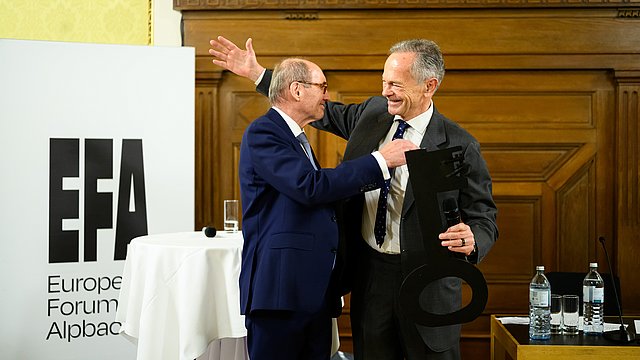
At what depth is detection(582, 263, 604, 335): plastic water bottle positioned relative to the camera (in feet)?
9.42


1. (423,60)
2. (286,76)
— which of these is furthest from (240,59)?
(423,60)

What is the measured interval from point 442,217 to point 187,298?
1.08 meters

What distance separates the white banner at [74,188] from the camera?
148 inches

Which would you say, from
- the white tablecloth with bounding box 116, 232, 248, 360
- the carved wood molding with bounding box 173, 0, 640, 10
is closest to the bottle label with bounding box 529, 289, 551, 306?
the white tablecloth with bounding box 116, 232, 248, 360

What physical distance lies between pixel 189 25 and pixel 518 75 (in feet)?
6.77

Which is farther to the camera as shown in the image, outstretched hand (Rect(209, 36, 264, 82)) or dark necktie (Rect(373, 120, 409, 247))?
outstretched hand (Rect(209, 36, 264, 82))

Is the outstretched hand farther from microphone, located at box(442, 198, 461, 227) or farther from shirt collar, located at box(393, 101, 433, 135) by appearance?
microphone, located at box(442, 198, 461, 227)

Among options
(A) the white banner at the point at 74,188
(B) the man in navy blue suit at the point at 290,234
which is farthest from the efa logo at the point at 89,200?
(B) the man in navy blue suit at the point at 290,234

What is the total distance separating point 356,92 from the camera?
4688 millimetres

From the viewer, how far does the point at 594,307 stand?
9.47 feet

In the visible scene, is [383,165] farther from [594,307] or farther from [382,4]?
[382,4]

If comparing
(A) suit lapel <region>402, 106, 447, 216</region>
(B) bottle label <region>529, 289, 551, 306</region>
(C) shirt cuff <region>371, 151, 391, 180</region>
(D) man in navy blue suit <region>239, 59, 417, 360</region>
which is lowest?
(B) bottle label <region>529, 289, 551, 306</region>

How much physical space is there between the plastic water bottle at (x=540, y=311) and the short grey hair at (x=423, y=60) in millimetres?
894

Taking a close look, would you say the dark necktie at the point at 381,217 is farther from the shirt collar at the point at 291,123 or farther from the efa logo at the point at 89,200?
the efa logo at the point at 89,200
